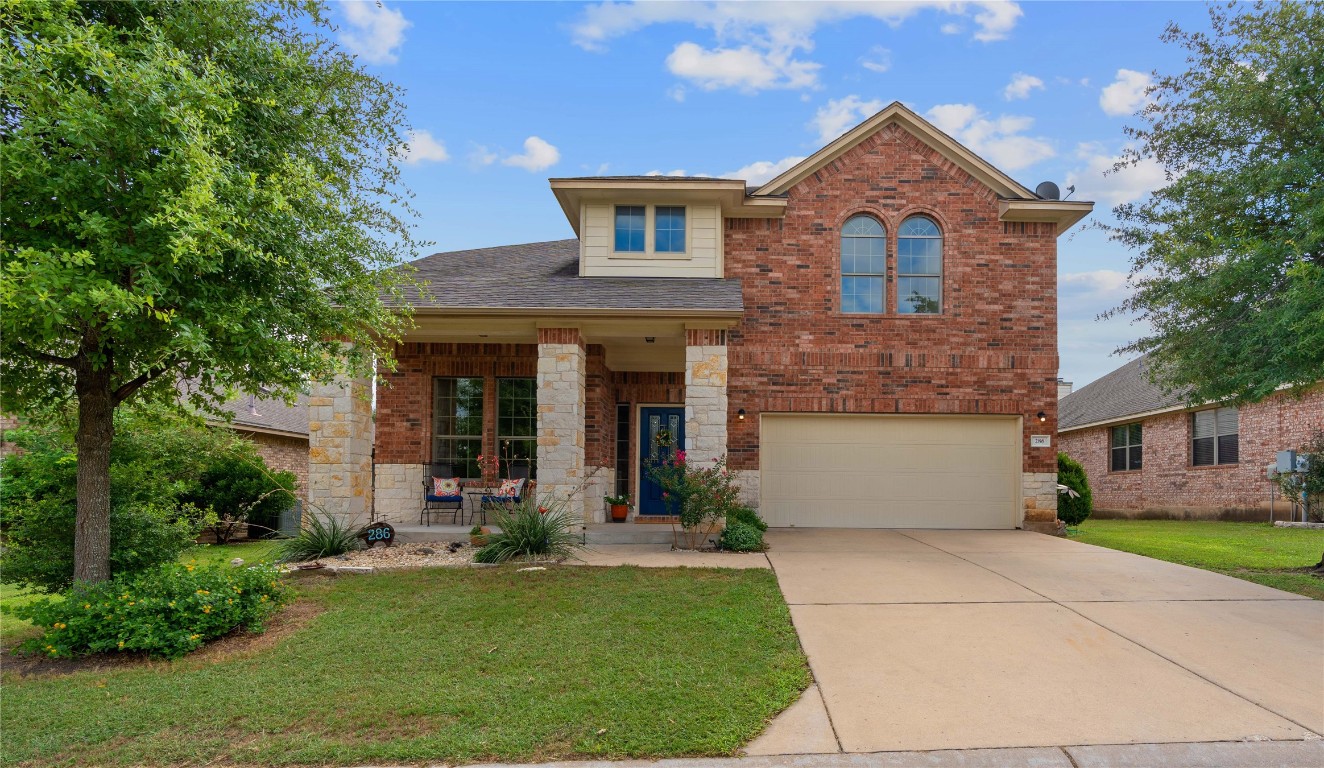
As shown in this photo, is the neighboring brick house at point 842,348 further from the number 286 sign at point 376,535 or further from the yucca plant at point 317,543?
the yucca plant at point 317,543

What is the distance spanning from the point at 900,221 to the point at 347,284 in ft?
32.3

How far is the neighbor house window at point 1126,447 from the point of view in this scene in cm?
2212

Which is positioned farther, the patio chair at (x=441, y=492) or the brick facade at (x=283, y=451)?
the brick facade at (x=283, y=451)

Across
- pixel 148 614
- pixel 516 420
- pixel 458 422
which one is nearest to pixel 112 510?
pixel 148 614

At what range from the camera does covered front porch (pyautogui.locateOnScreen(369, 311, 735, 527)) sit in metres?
11.0

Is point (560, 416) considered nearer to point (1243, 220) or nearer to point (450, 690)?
point (450, 690)

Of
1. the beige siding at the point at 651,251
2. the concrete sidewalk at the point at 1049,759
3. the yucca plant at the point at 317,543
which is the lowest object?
the concrete sidewalk at the point at 1049,759

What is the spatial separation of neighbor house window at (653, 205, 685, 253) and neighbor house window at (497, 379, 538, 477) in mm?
3265

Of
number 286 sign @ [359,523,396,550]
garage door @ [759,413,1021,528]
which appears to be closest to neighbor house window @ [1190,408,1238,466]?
garage door @ [759,413,1021,528]

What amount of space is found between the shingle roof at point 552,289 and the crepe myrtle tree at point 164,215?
2.82 m

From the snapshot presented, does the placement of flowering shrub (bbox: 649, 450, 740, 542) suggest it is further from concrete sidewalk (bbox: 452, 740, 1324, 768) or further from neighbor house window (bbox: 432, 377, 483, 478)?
concrete sidewalk (bbox: 452, 740, 1324, 768)

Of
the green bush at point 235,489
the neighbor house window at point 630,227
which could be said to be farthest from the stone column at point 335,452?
the neighbor house window at point 630,227

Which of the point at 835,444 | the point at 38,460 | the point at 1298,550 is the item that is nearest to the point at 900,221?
the point at 835,444

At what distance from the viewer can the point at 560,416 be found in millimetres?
10945
